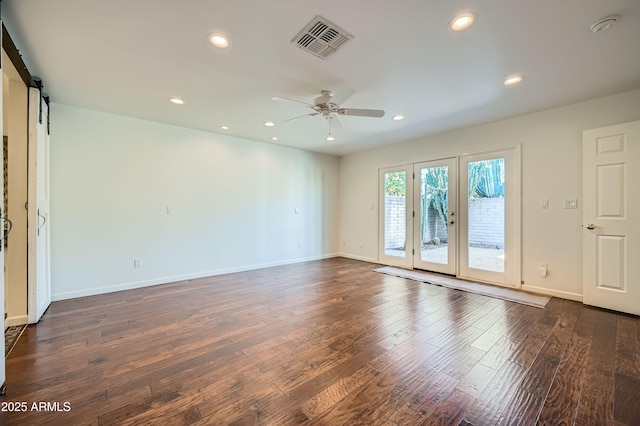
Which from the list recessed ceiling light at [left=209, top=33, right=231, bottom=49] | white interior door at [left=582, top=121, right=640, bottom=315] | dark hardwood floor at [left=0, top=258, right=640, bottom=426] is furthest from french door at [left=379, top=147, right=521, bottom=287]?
recessed ceiling light at [left=209, top=33, right=231, bottom=49]

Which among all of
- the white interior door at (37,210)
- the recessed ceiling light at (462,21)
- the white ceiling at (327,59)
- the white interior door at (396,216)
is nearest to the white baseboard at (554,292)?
the white interior door at (396,216)

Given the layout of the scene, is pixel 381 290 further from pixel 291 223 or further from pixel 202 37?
pixel 202 37

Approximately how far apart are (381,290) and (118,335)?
3.19m

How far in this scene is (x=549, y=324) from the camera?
2.77m

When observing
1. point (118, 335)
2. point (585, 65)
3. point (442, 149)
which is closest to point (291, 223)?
point (442, 149)

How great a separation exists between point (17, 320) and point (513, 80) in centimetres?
578

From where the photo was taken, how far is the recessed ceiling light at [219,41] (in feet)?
7.02

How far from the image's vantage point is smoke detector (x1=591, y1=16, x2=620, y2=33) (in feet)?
6.28

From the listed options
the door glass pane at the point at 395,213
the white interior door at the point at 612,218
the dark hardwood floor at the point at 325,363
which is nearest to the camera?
the dark hardwood floor at the point at 325,363

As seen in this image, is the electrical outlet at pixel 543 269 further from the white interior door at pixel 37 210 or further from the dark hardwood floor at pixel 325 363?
the white interior door at pixel 37 210

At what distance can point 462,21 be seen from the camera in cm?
196

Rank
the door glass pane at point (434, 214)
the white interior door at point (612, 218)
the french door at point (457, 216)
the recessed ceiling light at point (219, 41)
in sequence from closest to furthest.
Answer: the recessed ceiling light at point (219, 41) < the white interior door at point (612, 218) < the french door at point (457, 216) < the door glass pane at point (434, 214)

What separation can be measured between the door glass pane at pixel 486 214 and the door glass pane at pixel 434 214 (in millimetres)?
424

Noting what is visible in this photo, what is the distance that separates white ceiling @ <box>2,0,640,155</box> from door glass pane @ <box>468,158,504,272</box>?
0.94 m
